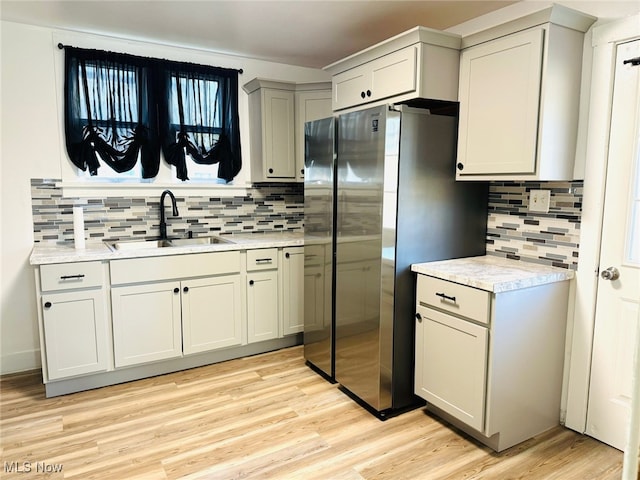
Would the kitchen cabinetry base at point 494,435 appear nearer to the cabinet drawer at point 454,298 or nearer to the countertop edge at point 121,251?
the cabinet drawer at point 454,298

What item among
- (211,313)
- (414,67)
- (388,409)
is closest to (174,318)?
(211,313)

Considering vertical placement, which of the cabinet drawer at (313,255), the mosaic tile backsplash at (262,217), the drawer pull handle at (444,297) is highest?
the mosaic tile backsplash at (262,217)

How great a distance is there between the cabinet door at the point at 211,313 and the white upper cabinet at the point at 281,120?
1049 mm

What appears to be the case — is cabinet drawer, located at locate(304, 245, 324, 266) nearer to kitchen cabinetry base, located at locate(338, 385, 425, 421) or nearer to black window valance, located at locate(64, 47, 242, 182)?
kitchen cabinetry base, located at locate(338, 385, 425, 421)

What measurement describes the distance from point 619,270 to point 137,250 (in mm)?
2748

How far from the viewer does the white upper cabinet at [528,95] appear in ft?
6.69

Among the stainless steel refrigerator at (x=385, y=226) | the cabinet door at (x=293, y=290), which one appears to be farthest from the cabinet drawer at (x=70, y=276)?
the stainless steel refrigerator at (x=385, y=226)

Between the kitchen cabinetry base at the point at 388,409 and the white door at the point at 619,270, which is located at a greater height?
the white door at the point at 619,270

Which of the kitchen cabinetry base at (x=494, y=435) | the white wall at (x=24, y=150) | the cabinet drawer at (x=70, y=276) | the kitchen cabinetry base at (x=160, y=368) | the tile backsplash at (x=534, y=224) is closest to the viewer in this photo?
the kitchen cabinetry base at (x=494, y=435)

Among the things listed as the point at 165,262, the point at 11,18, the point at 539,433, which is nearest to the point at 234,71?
the point at 11,18

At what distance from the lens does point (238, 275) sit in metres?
3.18

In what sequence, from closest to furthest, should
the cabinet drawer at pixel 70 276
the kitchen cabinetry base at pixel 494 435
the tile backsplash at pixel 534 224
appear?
the kitchen cabinetry base at pixel 494 435 < the tile backsplash at pixel 534 224 < the cabinet drawer at pixel 70 276

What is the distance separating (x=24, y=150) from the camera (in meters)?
2.96

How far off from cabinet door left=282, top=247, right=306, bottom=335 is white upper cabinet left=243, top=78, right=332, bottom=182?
715 mm
